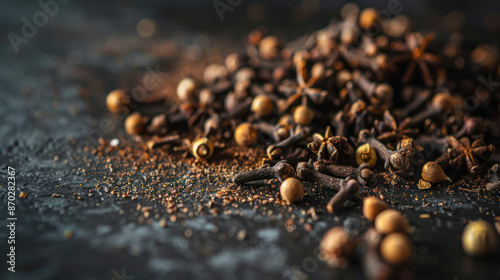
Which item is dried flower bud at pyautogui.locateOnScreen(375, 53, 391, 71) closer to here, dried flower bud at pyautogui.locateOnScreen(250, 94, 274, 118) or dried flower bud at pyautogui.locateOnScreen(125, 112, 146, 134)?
dried flower bud at pyautogui.locateOnScreen(250, 94, 274, 118)

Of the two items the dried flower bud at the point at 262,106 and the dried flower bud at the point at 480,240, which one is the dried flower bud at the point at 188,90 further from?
the dried flower bud at the point at 480,240

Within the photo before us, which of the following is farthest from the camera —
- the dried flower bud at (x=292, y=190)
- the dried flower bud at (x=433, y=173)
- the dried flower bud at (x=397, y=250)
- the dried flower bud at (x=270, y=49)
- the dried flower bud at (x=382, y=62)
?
the dried flower bud at (x=270, y=49)

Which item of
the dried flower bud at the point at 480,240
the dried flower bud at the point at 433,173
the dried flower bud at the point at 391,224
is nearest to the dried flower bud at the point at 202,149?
the dried flower bud at the point at 391,224

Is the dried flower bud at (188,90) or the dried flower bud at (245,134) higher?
the dried flower bud at (188,90)

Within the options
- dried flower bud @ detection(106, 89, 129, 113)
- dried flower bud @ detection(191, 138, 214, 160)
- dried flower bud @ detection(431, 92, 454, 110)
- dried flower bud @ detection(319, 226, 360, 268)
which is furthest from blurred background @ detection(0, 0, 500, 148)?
dried flower bud @ detection(319, 226, 360, 268)

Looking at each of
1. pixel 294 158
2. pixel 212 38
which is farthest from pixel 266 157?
pixel 212 38

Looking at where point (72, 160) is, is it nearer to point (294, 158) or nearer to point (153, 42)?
point (294, 158)
